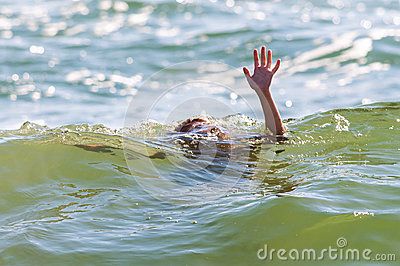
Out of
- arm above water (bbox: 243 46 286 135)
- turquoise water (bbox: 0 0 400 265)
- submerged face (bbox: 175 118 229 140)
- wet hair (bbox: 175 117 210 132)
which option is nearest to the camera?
turquoise water (bbox: 0 0 400 265)

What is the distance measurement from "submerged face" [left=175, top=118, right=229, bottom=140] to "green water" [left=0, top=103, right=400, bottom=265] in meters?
0.61

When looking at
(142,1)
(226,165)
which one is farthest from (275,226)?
(142,1)

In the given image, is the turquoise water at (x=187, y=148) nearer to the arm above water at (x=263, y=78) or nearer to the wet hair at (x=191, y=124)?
the wet hair at (x=191, y=124)

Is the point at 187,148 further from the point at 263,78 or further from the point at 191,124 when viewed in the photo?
the point at 263,78

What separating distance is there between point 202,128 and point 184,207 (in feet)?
6.47

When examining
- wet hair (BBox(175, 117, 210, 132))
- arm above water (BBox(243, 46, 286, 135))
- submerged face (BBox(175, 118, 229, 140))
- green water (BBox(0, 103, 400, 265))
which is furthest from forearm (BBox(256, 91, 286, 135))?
wet hair (BBox(175, 117, 210, 132))

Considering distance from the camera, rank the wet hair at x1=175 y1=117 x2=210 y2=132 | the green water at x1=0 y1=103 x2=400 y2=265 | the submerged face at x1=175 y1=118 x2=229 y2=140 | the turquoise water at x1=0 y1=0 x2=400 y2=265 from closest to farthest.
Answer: the green water at x1=0 y1=103 x2=400 y2=265
the turquoise water at x1=0 y1=0 x2=400 y2=265
the submerged face at x1=175 y1=118 x2=229 y2=140
the wet hair at x1=175 y1=117 x2=210 y2=132

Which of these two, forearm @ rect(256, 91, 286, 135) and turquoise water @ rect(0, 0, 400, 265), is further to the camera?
forearm @ rect(256, 91, 286, 135)

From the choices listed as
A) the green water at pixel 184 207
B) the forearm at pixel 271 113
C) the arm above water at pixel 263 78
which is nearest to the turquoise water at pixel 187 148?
the green water at pixel 184 207

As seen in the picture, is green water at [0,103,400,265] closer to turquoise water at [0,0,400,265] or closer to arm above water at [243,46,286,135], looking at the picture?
turquoise water at [0,0,400,265]

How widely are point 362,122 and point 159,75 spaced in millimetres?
4852

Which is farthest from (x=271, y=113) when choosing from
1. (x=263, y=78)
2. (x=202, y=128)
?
(x=202, y=128)

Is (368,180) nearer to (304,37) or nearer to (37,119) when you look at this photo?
(37,119)

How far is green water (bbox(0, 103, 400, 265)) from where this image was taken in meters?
4.85
